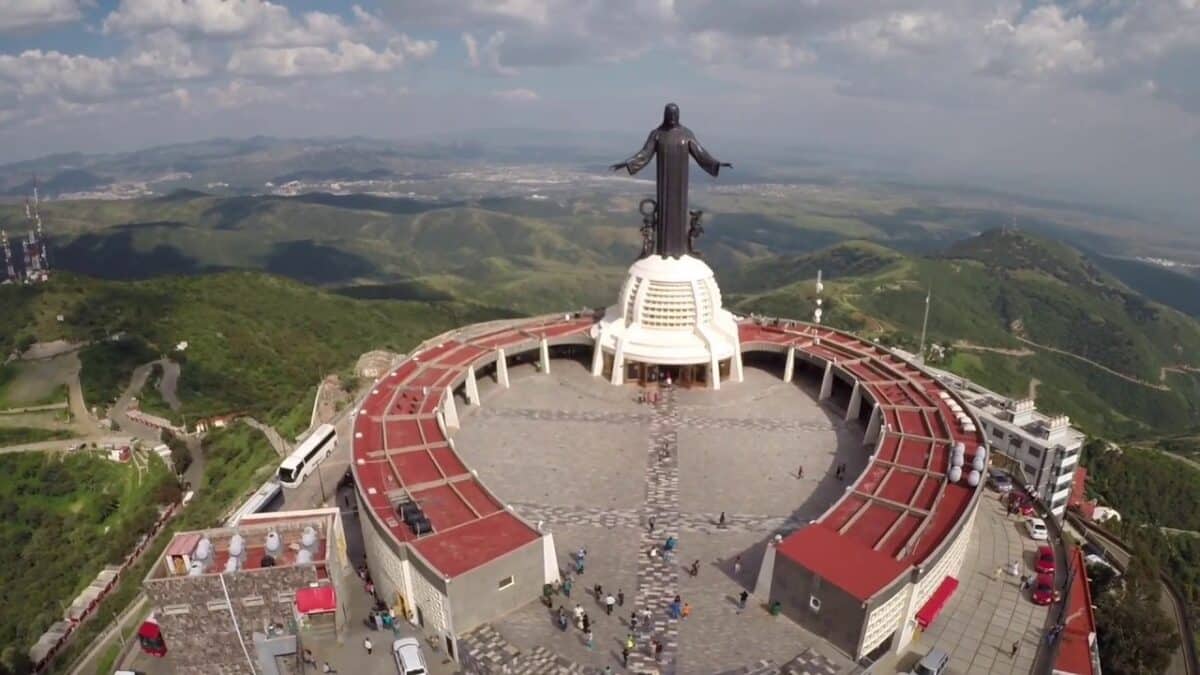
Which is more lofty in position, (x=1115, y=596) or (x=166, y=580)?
(x=166, y=580)

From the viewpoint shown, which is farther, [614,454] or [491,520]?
[614,454]

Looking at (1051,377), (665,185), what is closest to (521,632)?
(665,185)

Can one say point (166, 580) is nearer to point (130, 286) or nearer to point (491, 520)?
point (491, 520)

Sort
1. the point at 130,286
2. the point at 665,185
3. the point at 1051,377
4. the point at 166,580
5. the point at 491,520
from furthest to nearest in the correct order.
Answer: the point at 1051,377, the point at 130,286, the point at 665,185, the point at 491,520, the point at 166,580

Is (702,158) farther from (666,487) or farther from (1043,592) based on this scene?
(1043,592)

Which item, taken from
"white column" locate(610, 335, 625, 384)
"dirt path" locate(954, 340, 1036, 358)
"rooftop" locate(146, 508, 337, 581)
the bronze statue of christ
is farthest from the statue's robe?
"dirt path" locate(954, 340, 1036, 358)

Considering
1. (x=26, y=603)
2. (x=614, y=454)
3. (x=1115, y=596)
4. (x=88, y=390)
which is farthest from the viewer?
(x=88, y=390)

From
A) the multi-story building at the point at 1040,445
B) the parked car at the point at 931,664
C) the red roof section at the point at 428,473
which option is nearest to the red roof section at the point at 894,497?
the parked car at the point at 931,664
